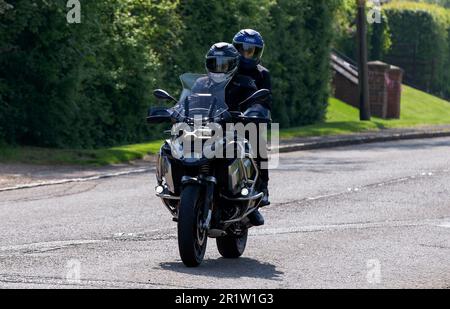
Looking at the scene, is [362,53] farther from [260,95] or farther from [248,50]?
[260,95]

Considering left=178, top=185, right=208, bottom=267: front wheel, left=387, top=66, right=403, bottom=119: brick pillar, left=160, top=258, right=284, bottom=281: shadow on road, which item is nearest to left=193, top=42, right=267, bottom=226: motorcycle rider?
left=160, top=258, right=284, bottom=281: shadow on road

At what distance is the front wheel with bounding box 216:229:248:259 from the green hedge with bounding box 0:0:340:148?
11.3m

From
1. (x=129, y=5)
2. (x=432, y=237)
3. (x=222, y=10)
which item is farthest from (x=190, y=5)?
(x=432, y=237)

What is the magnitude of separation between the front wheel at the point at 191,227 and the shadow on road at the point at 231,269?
0.41 ft

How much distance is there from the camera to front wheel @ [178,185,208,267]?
11047 mm

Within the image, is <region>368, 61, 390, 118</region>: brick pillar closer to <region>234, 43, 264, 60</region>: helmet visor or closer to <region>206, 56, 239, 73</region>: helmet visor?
<region>234, 43, 264, 60</region>: helmet visor

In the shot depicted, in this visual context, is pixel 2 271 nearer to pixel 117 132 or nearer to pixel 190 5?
pixel 117 132

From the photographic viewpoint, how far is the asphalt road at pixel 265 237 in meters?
11.0

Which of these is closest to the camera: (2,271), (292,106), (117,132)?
(2,271)

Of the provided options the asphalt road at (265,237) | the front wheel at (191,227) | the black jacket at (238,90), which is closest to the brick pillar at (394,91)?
the asphalt road at (265,237)

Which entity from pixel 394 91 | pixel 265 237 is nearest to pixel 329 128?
pixel 394 91

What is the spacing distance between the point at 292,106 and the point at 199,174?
89.3 ft

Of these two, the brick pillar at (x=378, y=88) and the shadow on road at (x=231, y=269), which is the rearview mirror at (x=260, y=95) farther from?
the brick pillar at (x=378, y=88)

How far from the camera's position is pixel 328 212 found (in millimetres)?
16859
